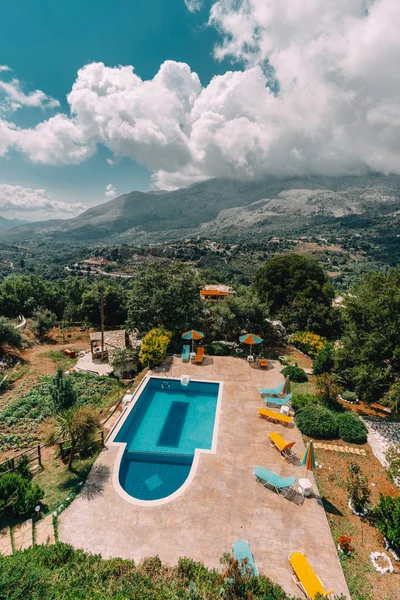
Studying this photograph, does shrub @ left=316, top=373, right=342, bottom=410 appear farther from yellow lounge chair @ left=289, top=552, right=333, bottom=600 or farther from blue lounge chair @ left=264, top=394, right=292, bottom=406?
yellow lounge chair @ left=289, top=552, right=333, bottom=600

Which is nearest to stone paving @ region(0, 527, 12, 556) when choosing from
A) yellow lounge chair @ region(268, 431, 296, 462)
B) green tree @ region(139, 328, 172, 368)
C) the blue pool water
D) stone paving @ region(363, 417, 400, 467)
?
the blue pool water

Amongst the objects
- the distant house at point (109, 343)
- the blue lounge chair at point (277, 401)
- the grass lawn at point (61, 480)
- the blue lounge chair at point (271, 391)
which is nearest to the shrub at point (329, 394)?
the blue lounge chair at point (277, 401)

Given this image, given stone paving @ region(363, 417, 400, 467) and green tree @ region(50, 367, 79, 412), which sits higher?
green tree @ region(50, 367, 79, 412)

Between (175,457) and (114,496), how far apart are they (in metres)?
2.87

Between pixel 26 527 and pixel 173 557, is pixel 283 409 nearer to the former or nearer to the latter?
pixel 173 557

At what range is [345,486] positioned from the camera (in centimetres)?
990

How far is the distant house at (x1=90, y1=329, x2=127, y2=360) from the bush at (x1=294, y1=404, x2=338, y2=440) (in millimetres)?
13815

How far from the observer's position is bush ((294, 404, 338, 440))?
40.5 feet

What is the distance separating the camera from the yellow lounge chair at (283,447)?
1086 cm

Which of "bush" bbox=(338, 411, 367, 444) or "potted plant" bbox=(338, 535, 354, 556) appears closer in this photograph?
"potted plant" bbox=(338, 535, 354, 556)

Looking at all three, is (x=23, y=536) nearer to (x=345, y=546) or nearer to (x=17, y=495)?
(x=17, y=495)

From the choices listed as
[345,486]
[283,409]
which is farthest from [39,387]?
[345,486]

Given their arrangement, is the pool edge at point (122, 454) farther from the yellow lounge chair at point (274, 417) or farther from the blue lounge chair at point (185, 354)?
the blue lounge chair at point (185, 354)

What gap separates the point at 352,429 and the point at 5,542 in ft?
41.7
